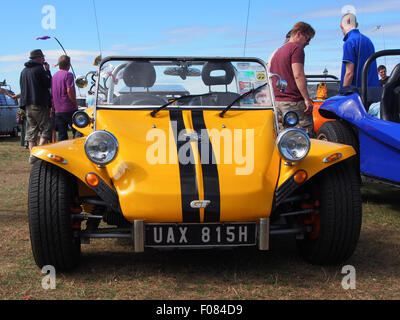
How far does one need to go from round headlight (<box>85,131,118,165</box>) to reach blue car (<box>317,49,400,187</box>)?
2247mm

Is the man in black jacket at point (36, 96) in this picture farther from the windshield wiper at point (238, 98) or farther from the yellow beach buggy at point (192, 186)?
the windshield wiper at point (238, 98)

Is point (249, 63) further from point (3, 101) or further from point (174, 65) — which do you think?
point (3, 101)

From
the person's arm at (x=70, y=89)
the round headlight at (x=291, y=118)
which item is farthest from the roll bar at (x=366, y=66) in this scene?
the person's arm at (x=70, y=89)

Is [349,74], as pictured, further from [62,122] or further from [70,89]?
[62,122]

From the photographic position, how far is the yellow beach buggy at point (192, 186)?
3398 mm

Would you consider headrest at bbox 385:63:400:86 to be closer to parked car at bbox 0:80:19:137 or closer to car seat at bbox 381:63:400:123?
car seat at bbox 381:63:400:123

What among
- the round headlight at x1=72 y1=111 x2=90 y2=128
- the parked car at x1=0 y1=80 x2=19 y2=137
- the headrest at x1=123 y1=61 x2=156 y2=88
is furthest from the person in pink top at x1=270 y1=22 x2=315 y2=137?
the parked car at x1=0 y1=80 x2=19 y2=137

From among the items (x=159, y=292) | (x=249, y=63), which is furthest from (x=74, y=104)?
(x=159, y=292)

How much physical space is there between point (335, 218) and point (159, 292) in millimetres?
1209

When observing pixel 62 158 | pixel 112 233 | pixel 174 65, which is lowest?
pixel 112 233

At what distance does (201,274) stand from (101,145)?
1.04m

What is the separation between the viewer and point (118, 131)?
12.7ft

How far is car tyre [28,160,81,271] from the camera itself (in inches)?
137

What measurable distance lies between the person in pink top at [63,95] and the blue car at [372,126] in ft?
14.0
